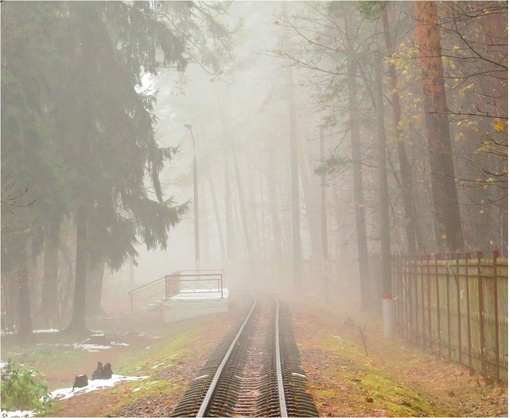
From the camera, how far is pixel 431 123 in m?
18.5

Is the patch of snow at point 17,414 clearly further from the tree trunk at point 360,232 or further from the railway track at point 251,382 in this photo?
the tree trunk at point 360,232

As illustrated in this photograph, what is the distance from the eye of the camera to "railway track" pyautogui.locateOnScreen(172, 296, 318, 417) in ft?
32.4

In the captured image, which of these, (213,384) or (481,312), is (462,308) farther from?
(213,384)

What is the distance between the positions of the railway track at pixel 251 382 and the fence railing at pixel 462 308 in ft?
10.6

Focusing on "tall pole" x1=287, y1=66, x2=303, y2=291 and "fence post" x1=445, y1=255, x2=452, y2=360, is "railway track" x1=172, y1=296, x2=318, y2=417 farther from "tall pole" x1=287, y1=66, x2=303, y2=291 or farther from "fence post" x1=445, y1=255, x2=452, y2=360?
"tall pole" x1=287, y1=66, x2=303, y2=291

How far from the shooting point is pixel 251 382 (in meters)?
12.2

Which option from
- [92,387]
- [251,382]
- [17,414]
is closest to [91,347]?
[92,387]

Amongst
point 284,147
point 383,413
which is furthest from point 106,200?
point 284,147

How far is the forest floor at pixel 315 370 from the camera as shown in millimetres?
10836

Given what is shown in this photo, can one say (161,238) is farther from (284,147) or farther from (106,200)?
(284,147)

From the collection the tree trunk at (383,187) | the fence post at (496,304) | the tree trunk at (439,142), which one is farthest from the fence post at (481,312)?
the tree trunk at (383,187)

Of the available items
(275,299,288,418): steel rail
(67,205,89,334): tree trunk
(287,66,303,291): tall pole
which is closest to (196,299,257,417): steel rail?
(275,299,288,418): steel rail

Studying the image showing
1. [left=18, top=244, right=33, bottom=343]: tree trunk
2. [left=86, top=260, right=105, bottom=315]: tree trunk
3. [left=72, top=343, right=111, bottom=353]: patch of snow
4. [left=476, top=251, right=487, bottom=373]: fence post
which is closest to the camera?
[left=476, top=251, right=487, bottom=373]: fence post

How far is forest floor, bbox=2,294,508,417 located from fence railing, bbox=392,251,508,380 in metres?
0.39
